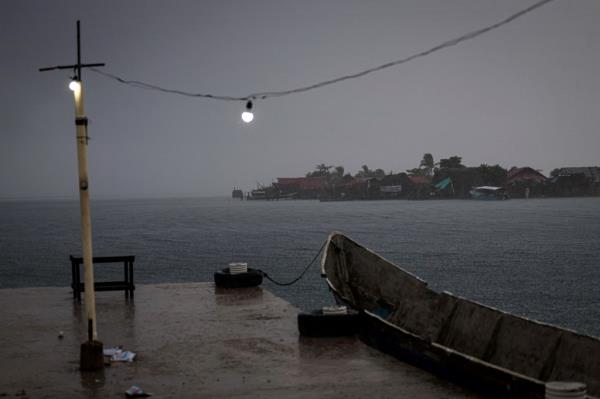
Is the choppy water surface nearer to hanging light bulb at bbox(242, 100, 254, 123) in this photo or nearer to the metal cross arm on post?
hanging light bulb at bbox(242, 100, 254, 123)

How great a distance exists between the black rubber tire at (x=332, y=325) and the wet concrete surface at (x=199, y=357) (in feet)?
1.04

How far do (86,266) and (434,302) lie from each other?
361 inches

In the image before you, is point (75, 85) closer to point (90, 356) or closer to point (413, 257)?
point (90, 356)

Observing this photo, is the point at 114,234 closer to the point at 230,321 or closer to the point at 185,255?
the point at 185,255

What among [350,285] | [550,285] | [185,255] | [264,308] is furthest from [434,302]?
[185,255]

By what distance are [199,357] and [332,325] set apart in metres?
3.43

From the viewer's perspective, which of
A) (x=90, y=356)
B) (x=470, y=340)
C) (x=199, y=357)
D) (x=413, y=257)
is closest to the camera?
(x=90, y=356)

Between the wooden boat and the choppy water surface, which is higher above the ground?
the wooden boat

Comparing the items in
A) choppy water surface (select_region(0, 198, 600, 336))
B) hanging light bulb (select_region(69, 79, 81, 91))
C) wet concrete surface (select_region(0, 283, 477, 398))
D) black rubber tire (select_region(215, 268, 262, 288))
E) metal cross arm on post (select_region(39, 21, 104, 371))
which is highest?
hanging light bulb (select_region(69, 79, 81, 91))

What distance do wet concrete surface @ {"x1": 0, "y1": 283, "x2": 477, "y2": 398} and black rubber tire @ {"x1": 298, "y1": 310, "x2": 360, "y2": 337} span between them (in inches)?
12.4

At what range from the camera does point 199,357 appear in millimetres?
14117

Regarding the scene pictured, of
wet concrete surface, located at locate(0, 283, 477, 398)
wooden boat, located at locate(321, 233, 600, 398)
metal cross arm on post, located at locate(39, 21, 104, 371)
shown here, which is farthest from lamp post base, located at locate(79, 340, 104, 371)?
wooden boat, located at locate(321, 233, 600, 398)

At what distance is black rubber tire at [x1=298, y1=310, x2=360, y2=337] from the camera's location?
1578cm

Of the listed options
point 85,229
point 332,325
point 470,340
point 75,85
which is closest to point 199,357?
point 332,325
